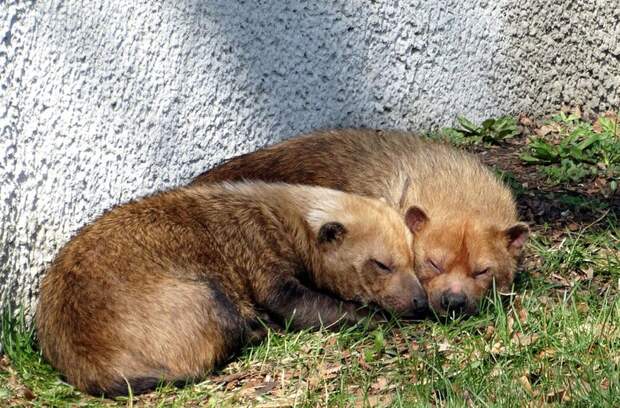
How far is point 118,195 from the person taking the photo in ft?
22.8

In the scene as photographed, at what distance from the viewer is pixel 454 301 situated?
670 cm

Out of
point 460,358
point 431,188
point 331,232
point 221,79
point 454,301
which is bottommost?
point 460,358

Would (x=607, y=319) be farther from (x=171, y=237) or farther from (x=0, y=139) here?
(x=0, y=139)

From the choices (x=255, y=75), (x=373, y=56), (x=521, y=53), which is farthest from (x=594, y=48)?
(x=255, y=75)

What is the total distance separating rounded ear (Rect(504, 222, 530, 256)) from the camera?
277 inches

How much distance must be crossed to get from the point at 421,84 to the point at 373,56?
602 millimetres

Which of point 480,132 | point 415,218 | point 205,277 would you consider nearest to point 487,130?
point 480,132

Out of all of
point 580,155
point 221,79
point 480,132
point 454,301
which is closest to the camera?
point 454,301

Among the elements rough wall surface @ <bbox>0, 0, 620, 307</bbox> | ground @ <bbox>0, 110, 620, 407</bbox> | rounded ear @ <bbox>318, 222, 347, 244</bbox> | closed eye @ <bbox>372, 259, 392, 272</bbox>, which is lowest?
ground @ <bbox>0, 110, 620, 407</bbox>

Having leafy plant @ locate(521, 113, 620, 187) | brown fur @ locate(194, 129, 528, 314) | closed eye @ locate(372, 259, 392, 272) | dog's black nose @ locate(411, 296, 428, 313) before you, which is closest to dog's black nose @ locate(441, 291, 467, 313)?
brown fur @ locate(194, 129, 528, 314)

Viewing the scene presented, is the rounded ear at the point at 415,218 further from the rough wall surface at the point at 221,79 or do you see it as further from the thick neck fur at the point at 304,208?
the rough wall surface at the point at 221,79

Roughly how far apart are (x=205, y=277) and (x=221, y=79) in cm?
174

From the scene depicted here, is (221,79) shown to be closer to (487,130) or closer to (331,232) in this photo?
(331,232)

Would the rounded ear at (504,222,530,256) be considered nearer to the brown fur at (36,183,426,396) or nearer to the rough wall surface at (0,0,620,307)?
the brown fur at (36,183,426,396)
